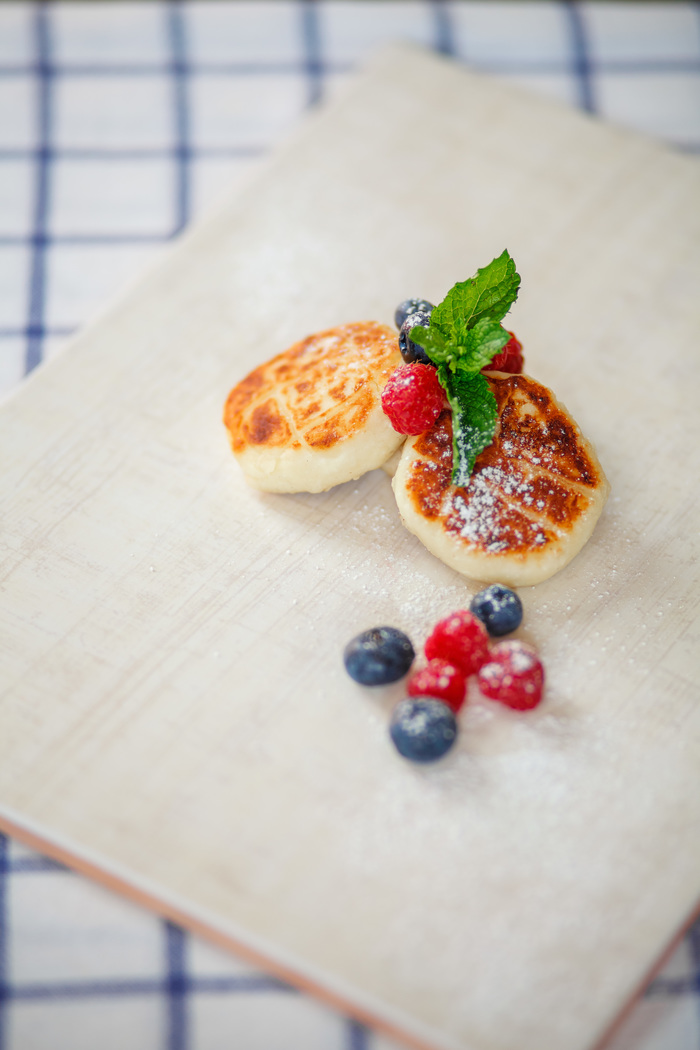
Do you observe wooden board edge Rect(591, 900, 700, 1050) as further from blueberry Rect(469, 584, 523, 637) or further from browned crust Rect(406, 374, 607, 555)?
browned crust Rect(406, 374, 607, 555)

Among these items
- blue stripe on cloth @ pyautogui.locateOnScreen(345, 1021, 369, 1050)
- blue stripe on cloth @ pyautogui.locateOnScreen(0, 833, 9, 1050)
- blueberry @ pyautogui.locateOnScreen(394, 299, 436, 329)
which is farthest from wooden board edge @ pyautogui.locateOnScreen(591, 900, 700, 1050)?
blueberry @ pyautogui.locateOnScreen(394, 299, 436, 329)

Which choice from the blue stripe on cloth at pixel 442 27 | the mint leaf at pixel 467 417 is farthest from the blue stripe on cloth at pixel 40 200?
the blue stripe on cloth at pixel 442 27

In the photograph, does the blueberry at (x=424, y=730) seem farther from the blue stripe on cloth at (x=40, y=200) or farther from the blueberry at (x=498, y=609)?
the blue stripe on cloth at (x=40, y=200)

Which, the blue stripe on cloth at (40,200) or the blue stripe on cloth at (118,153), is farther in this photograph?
the blue stripe on cloth at (118,153)

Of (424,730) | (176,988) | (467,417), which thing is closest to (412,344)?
(467,417)

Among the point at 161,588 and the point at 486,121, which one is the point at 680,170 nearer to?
the point at 486,121
